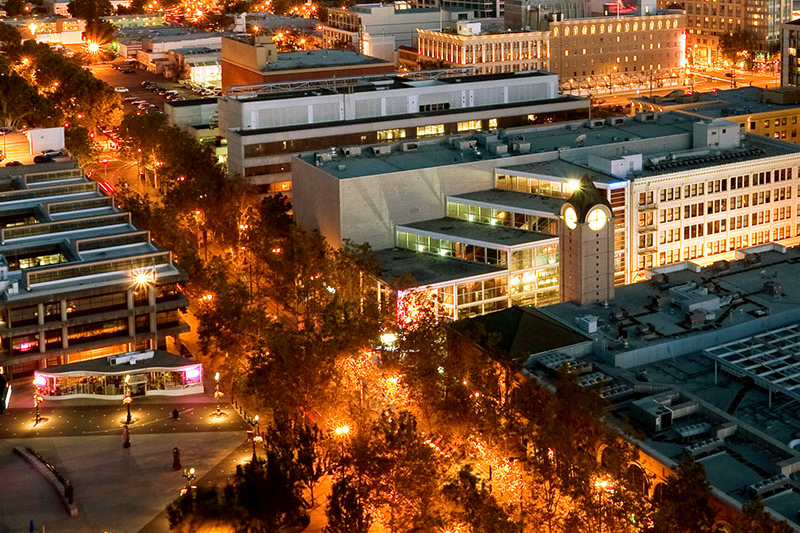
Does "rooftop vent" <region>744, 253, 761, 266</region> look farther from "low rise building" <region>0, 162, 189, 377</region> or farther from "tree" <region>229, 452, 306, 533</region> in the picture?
"low rise building" <region>0, 162, 189, 377</region>

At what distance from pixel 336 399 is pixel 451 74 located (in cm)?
10808

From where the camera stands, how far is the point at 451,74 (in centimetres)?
18225

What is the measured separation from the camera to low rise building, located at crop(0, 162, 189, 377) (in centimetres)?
9906

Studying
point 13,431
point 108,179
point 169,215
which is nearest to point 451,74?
point 108,179

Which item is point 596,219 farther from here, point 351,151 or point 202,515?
point 351,151

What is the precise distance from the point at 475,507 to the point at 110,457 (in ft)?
102

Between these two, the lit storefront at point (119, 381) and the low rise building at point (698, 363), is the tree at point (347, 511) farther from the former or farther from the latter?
the lit storefront at point (119, 381)

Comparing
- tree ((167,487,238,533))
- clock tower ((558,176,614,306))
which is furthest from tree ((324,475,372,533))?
clock tower ((558,176,614,306))

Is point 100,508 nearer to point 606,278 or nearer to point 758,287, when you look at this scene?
point 606,278

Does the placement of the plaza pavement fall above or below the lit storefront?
below

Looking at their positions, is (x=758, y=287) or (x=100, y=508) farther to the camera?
(x=758, y=287)

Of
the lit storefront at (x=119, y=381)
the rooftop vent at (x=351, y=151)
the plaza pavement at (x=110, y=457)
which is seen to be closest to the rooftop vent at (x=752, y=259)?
the plaza pavement at (x=110, y=457)

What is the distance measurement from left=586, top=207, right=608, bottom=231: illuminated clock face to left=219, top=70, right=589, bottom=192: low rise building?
51.1m

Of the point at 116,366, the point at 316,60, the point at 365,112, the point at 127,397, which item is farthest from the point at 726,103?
the point at 127,397
